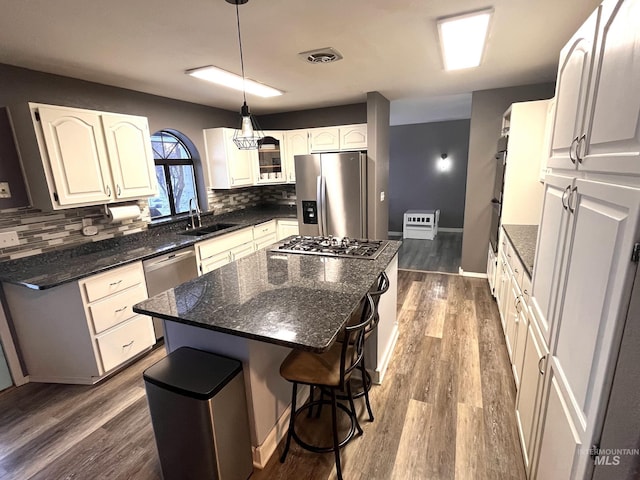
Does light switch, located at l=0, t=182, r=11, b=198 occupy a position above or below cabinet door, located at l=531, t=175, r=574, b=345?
above

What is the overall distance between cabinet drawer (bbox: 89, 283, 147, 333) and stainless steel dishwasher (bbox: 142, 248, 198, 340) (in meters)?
0.12

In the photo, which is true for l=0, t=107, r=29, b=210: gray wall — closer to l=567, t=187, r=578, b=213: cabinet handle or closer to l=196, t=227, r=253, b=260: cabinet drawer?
l=196, t=227, r=253, b=260: cabinet drawer

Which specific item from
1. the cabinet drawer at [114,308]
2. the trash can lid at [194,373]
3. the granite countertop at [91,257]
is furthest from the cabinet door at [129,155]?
the trash can lid at [194,373]

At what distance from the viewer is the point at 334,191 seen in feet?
12.6

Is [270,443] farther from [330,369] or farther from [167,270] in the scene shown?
[167,270]

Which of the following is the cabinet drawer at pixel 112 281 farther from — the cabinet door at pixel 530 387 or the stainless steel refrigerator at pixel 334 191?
the cabinet door at pixel 530 387

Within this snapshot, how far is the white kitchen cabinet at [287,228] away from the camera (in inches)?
173

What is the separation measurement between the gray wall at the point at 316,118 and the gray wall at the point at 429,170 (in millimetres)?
3029

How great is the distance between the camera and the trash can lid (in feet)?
4.32

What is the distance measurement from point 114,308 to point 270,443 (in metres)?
1.62

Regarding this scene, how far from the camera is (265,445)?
5.51 ft

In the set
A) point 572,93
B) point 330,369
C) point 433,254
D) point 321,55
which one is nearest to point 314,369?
point 330,369

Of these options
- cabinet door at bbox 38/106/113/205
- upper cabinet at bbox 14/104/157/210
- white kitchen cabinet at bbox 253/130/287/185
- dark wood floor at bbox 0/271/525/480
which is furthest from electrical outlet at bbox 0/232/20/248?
white kitchen cabinet at bbox 253/130/287/185

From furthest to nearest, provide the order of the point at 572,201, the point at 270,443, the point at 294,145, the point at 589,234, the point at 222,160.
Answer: the point at 294,145 < the point at 222,160 < the point at 270,443 < the point at 572,201 < the point at 589,234
